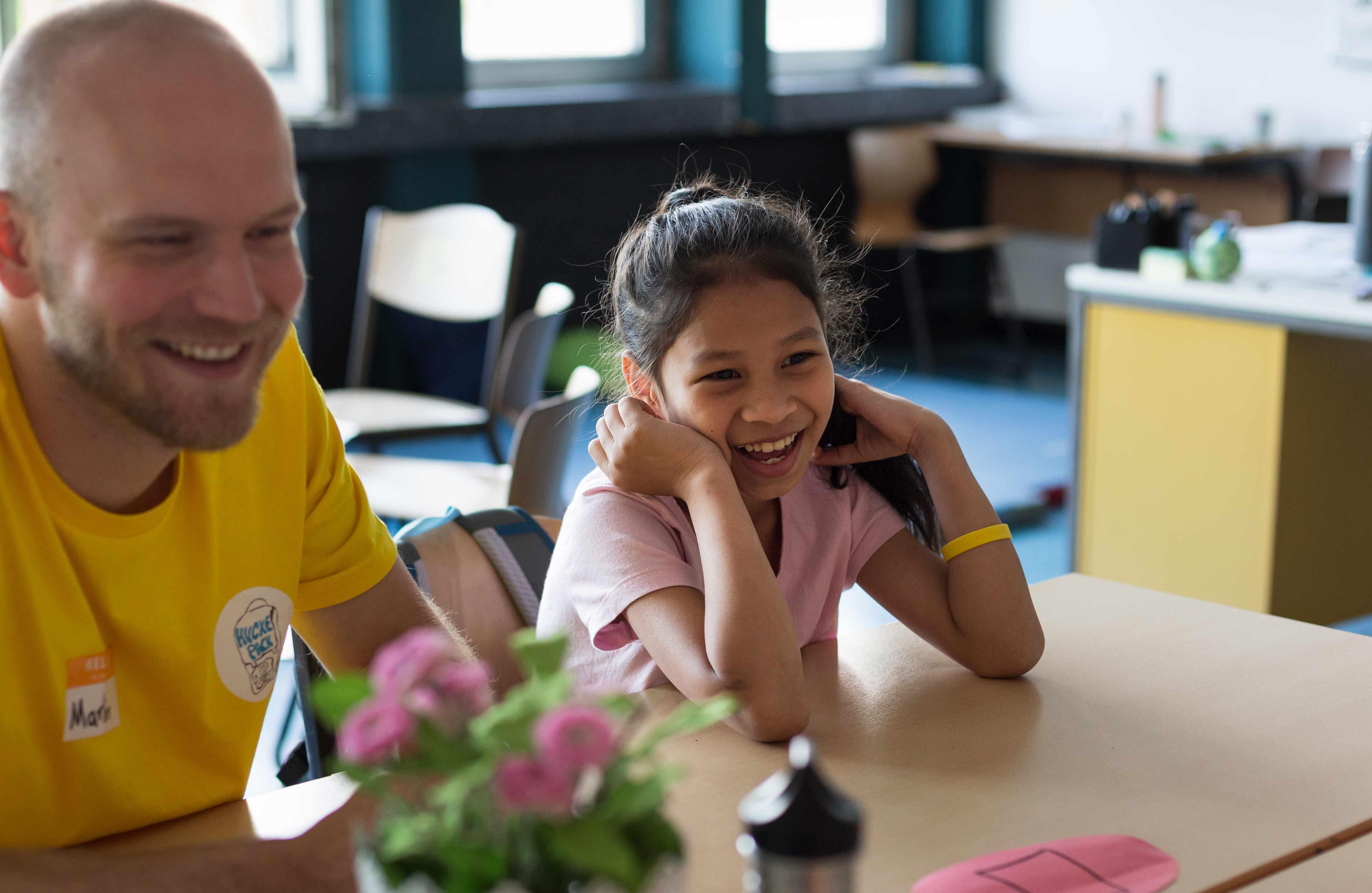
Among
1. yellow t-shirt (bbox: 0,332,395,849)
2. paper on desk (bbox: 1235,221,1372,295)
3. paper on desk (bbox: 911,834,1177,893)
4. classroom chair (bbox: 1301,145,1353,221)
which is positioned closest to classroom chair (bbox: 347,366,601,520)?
yellow t-shirt (bbox: 0,332,395,849)

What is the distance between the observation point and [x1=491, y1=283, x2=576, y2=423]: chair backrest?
8.89 feet

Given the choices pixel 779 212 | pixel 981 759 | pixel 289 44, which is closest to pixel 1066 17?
pixel 289 44

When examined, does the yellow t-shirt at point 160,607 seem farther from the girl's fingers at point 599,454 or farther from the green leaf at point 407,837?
the green leaf at point 407,837

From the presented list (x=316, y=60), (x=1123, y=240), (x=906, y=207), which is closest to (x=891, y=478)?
(x=1123, y=240)

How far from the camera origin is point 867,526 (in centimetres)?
151

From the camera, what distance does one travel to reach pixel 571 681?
0.58 meters

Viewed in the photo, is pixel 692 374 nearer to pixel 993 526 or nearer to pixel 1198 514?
pixel 993 526

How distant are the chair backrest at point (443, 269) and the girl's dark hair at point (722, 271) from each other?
169 cm

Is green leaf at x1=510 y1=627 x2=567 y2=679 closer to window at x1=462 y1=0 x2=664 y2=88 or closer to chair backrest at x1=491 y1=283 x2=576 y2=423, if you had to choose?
chair backrest at x1=491 y1=283 x2=576 y2=423

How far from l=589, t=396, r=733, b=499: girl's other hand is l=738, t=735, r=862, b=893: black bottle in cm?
73

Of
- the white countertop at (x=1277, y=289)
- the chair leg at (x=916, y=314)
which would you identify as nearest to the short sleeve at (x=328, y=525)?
the white countertop at (x=1277, y=289)

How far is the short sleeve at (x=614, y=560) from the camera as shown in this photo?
4.27ft

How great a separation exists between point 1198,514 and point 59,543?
258cm

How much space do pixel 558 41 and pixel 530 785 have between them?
5.40 m
